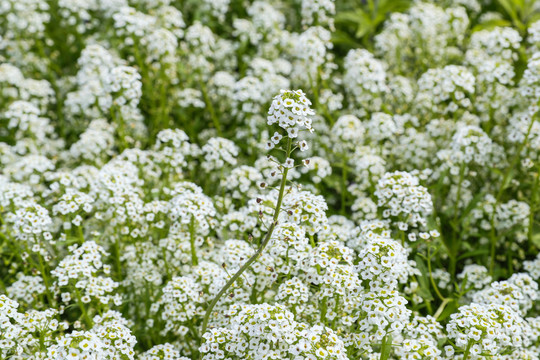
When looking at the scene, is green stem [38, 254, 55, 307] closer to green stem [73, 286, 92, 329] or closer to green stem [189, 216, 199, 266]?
green stem [73, 286, 92, 329]

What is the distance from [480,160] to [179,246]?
3.50m

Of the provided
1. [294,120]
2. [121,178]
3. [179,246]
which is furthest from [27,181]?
[294,120]

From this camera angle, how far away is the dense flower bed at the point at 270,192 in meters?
4.70

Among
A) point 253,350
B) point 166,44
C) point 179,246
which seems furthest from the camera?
point 166,44

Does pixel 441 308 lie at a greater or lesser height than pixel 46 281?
greater

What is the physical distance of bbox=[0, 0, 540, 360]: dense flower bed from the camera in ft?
15.4

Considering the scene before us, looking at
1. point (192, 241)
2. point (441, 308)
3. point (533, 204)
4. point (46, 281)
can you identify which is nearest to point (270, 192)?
point (192, 241)

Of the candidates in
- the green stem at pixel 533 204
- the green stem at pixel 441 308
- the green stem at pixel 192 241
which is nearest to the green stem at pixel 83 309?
the green stem at pixel 192 241

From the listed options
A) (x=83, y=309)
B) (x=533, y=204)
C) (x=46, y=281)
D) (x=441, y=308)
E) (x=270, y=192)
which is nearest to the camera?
(x=83, y=309)

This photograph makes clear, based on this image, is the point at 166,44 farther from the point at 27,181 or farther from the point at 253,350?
the point at 253,350

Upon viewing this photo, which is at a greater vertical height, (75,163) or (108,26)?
(108,26)

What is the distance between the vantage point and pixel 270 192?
20.2ft

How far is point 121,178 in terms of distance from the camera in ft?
20.3

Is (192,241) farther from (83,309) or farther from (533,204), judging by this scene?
(533,204)
